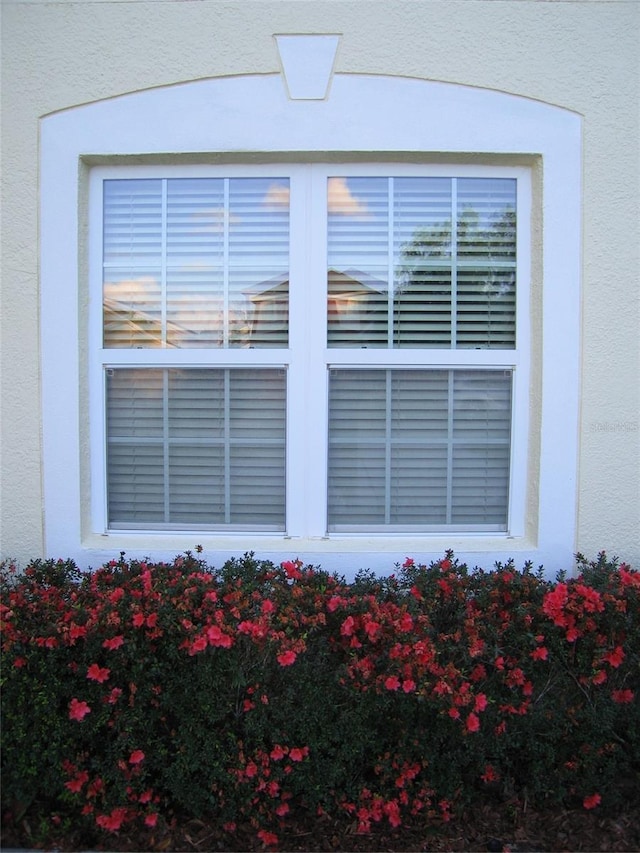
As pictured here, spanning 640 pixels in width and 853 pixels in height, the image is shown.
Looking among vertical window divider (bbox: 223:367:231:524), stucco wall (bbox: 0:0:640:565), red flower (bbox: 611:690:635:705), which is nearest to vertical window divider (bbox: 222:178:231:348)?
vertical window divider (bbox: 223:367:231:524)

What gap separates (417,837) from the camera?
2.40m

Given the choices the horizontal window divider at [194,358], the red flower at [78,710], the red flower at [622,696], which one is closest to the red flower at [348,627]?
the red flower at [78,710]

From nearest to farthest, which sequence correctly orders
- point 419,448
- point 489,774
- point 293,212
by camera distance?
1. point 489,774
2. point 293,212
3. point 419,448

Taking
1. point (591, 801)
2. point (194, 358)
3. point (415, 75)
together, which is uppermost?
point (415, 75)

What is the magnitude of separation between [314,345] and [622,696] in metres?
2.10

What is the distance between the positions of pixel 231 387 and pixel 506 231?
1.64 metres

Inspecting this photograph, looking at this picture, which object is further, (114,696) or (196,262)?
(196,262)

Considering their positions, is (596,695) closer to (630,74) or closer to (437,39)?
(630,74)

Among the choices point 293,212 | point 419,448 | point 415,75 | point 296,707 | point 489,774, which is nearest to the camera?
point 296,707

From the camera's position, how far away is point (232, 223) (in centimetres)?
305

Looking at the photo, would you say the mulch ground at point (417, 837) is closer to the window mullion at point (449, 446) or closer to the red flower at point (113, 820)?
the red flower at point (113, 820)

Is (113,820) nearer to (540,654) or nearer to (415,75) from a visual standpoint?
(540,654)

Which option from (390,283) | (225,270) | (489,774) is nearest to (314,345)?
(390,283)

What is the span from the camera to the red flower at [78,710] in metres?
Answer: 2.27
